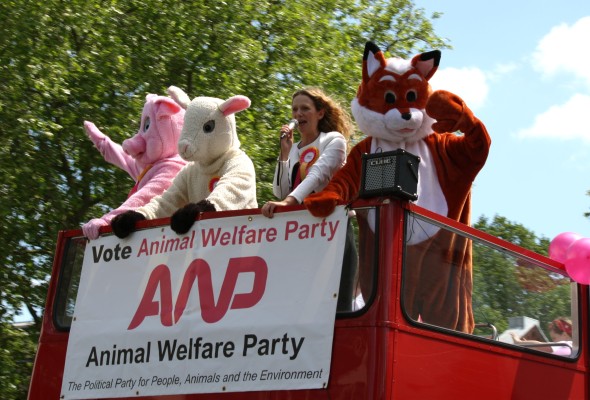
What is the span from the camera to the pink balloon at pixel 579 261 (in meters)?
6.28

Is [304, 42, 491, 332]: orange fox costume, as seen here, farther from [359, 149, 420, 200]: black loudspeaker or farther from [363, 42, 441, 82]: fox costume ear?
[359, 149, 420, 200]: black loudspeaker

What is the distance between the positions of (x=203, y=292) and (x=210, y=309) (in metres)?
0.11

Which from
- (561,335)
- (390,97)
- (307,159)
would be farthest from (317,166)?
(561,335)

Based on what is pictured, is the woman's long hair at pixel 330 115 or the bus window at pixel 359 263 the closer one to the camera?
the bus window at pixel 359 263

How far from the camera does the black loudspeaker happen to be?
16.6ft

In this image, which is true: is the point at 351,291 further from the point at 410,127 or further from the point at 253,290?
the point at 410,127

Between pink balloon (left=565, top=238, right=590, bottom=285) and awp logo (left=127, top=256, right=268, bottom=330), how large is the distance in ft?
6.55

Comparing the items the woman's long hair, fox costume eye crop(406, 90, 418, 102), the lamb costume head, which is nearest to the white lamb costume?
the lamb costume head

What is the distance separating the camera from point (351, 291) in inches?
202

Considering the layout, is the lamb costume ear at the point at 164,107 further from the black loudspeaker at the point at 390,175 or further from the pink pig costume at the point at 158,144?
the black loudspeaker at the point at 390,175

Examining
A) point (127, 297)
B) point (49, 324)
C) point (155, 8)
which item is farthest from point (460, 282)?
point (155, 8)

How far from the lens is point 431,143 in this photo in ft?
19.9

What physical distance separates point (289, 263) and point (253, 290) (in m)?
0.25

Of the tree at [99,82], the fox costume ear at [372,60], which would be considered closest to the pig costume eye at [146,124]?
the fox costume ear at [372,60]
